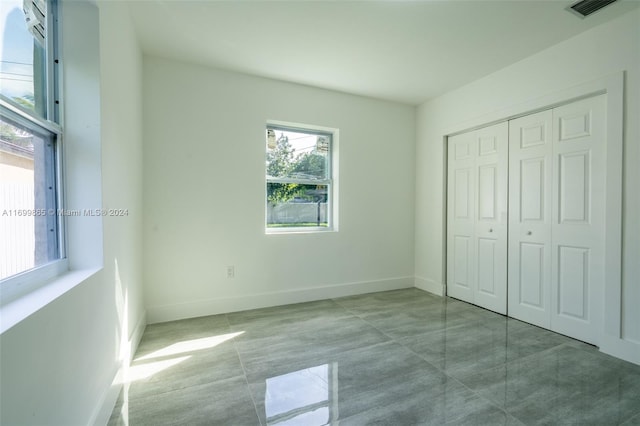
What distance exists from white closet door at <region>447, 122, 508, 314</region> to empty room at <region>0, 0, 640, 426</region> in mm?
27

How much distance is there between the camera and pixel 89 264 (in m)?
1.54

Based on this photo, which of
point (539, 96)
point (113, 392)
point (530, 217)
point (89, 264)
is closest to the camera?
point (89, 264)

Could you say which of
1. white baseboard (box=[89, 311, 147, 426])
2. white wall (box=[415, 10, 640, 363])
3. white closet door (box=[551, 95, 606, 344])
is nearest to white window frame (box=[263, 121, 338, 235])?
white wall (box=[415, 10, 640, 363])

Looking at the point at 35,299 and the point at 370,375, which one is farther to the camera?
the point at 370,375

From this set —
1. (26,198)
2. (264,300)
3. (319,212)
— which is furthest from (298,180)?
(26,198)

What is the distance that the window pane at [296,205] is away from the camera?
3.65 m

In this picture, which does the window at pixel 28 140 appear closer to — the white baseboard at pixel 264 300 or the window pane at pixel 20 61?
the window pane at pixel 20 61

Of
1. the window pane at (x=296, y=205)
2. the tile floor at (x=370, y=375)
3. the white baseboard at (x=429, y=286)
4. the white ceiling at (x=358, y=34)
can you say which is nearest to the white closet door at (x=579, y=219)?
the tile floor at (x=370, y=375)

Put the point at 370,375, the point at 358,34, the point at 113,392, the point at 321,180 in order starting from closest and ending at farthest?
the point at 113,392 < the point at 370,375 < the point at 358,34 < the point at 321,180

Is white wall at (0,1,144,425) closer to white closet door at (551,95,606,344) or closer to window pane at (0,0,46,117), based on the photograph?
window pane at (0,0,46,117)

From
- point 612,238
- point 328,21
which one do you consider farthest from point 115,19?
point 612,238

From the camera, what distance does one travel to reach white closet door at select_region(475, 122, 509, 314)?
3.31 m

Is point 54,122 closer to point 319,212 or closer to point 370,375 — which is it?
point 370,375

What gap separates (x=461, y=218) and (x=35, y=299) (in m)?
4.04
